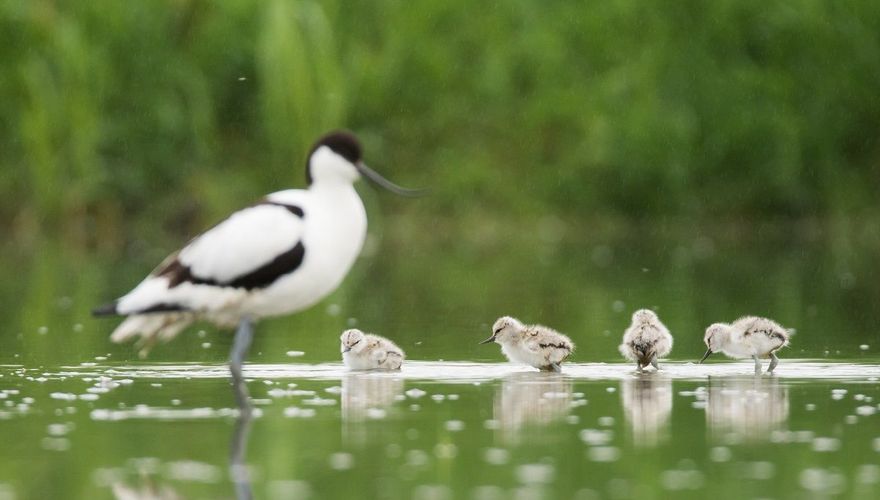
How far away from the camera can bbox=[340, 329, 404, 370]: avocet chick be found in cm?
1028

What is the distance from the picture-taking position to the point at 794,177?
27.2m

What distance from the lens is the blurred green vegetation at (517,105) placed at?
84.8 feet

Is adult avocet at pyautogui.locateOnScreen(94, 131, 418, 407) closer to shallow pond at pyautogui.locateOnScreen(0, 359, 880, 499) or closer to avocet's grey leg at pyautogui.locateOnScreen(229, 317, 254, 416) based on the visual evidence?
avocet's grey leg at pyautogui.locateOnScreen(229, 317, 254, 416)

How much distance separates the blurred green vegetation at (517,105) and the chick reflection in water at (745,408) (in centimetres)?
1634

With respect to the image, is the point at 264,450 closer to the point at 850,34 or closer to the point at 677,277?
the point at 677,277

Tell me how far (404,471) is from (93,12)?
63.5 ft

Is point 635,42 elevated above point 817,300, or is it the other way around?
point 635,42

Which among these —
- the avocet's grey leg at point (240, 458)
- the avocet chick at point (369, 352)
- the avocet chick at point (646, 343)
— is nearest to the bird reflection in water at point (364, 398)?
the avocet chick at point (369, 352)

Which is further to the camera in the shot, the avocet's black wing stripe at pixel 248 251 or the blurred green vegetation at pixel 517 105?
the blurred green vegetation at pixel 517 105

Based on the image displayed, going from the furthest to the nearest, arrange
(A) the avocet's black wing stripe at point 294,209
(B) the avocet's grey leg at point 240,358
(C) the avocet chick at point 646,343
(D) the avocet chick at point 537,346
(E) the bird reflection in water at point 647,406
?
(D) the avocet chick at point 537,346, (C) the avocet chick at point 646,343, (A) the avocet's black wing stripe at point 294,209, (B) the avocet's grey leg at point 240,358, (E) the bird reflection in water at point 647,406

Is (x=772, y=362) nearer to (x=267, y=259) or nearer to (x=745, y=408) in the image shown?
(x=745, y=408)

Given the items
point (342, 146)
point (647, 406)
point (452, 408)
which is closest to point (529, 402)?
point (452, 408)

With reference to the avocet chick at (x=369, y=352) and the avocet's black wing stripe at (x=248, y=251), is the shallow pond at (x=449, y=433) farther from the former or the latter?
the avocet's black wing stripe at (x=248, y=251)

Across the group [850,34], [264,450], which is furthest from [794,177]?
[264,450]
